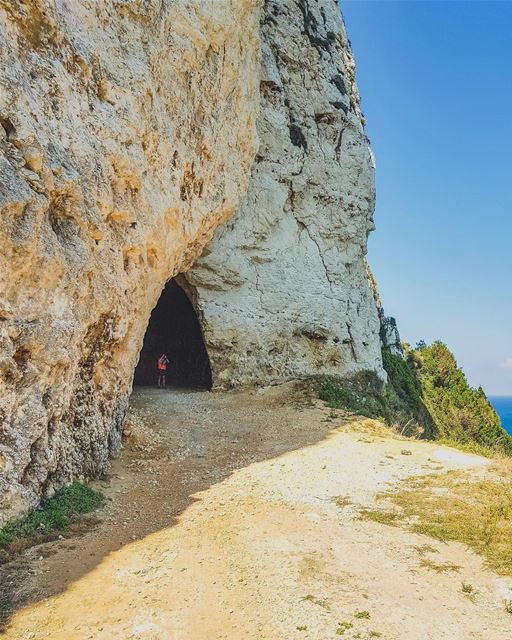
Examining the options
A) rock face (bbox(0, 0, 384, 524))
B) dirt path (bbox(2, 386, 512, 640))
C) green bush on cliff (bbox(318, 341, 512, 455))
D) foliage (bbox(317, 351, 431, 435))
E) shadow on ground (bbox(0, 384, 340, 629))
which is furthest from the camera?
green bush on cliff (bbox(318, 341, 512, 455))

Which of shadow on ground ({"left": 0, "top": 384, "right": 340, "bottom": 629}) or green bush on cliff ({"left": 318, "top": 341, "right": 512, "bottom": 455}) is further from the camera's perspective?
green bush on cliff ({"left": 318, "top": 341, "right": 512, "bottom": 455})

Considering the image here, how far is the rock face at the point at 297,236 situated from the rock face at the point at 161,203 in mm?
82

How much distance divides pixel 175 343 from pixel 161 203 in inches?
533

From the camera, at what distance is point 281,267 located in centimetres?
2145

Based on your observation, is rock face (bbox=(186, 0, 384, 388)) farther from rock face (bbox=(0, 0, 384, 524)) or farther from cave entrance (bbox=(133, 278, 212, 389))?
cave entrance (bbox=(133, 278, 212, 389))

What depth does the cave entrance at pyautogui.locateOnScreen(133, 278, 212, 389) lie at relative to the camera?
24453mm

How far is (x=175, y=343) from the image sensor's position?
26.1 m

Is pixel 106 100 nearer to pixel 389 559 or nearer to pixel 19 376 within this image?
pixel 19 376

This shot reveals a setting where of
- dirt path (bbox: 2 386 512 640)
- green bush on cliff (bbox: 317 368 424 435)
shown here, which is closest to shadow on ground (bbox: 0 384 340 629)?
dirt path (bbox: 2 386 512 640)

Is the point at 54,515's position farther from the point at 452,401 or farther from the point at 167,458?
the point at 452,401

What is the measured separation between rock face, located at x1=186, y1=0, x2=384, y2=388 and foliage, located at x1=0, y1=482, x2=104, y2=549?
10.5 metres

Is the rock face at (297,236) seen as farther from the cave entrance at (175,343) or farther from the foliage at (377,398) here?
the cave entrance at (175,343)

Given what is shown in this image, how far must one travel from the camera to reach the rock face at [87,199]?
318 inches

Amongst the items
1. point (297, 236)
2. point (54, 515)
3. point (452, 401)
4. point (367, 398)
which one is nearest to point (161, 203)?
point (54, 515)
